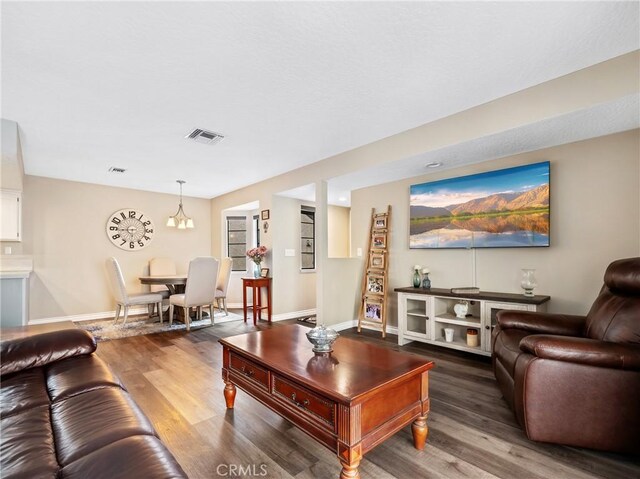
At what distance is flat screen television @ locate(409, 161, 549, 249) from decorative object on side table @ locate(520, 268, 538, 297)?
10.7 inches

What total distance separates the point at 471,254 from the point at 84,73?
156 inches

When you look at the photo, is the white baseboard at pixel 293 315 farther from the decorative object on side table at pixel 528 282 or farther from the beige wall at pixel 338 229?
the decorative object on side table at pixel 528 282

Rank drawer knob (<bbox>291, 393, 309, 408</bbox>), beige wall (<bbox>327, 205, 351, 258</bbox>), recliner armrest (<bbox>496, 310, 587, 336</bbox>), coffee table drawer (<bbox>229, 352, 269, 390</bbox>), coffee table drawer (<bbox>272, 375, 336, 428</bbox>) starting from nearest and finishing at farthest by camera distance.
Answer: coffee table drawer (<bbox>272, 375, 336, 428</bbox>)
drawer knob (<bbox>291, 393, 309, 408</bbox>)
coffee table drawer (<bbox>229, 352, 269, 390</bbox>)
recliner armrest (<bbox>496, 310, 587, 336</bbox>)
beige wall (<bbox>327, 205, 351, 258</bbox>)

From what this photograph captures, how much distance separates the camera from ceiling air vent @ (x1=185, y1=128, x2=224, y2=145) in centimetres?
333

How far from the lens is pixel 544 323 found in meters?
2.43

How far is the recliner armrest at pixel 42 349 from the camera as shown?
1726 mm

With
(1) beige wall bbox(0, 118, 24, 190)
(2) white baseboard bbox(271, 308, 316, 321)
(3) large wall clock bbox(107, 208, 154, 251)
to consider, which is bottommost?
(2) white baseboard bbox(271, 308, 316, 321)

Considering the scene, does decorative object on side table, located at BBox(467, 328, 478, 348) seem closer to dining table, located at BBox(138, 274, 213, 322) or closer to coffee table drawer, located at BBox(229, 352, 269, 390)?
coffee table drawer, located at BBox(229, 352, 269, 390)

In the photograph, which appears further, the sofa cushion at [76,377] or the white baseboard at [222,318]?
the white baseboard at [222,318]

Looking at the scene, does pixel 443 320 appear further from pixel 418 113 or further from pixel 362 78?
pixel 362 78

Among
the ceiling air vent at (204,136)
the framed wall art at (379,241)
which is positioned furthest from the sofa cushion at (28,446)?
the framed wall art at (379,241)

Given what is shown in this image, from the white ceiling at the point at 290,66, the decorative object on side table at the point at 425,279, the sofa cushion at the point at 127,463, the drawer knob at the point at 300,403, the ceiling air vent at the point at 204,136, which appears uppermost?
the white ceiling at the point at 290,66

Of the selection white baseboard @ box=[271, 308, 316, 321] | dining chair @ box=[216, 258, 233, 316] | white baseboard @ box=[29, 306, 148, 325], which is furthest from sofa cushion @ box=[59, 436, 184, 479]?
white baseboard @ box=[29, 306, 148, 325]

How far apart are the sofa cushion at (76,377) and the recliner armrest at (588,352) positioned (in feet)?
7.44
